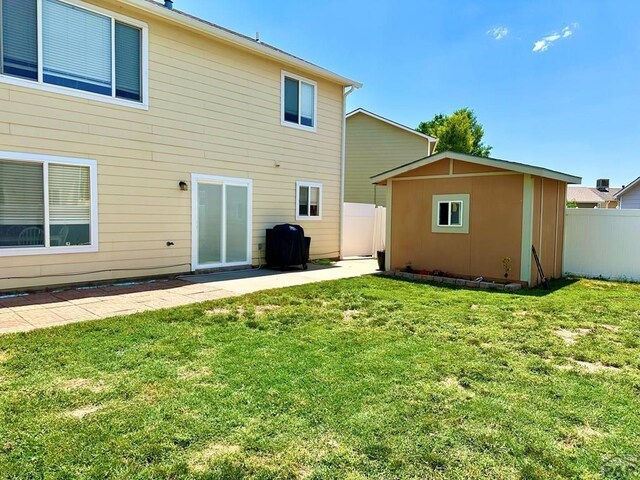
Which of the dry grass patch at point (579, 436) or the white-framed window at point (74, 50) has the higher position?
the white-framed window at point (74, 50)

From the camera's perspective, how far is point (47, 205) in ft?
22.2

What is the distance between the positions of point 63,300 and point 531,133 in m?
36.1

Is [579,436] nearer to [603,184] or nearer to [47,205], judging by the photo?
[47,205]

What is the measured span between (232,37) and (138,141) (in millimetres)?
3264

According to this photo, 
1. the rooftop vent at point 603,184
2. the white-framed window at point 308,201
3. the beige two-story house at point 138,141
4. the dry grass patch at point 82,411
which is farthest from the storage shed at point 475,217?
the rooftop vent at point 603,184

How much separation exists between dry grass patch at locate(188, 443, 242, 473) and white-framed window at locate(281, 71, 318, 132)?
31.1ft

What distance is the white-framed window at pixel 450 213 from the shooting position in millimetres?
9234

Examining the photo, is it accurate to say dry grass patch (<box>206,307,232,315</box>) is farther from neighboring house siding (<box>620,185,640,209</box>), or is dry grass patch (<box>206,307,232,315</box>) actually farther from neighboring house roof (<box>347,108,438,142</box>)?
neighboring house siding (<box>620,185,640,209</box>)

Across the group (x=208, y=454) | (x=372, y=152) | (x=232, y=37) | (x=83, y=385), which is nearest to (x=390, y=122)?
(x=372, y=152)

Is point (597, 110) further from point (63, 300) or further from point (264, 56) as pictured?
point (63, 300)

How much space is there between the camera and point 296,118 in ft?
37.1

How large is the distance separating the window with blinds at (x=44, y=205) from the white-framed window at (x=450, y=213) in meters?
7.46

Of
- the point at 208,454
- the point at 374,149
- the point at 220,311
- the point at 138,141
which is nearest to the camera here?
the point at 208,454

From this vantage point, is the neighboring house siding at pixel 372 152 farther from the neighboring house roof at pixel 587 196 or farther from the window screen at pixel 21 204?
the neighboring house roof at pixel 587 196
